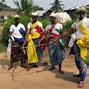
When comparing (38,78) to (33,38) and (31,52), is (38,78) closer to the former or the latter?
(31,52)

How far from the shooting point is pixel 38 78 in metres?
7.92

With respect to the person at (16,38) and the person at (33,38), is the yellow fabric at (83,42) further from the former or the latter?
the person at (16,38)

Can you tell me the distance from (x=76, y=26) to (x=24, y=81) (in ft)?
6.11

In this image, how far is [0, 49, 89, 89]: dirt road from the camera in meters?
7.17

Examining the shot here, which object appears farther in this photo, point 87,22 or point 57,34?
point 57,34

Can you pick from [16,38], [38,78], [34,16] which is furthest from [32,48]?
[38,78]

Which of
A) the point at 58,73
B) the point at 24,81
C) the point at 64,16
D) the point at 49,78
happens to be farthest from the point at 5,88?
the point at 64,16

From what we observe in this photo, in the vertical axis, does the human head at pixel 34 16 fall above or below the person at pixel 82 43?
above

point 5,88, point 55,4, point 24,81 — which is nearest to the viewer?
point 5,88

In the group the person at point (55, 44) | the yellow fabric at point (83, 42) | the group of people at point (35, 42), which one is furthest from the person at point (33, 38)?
the yellow fabric at point (83, 42)

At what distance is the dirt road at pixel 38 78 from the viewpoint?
23.5 ft

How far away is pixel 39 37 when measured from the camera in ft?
29.6

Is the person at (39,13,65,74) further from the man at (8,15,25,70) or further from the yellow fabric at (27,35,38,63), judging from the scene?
the man at (8,15,25,70)

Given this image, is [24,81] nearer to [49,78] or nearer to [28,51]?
[49,78]
